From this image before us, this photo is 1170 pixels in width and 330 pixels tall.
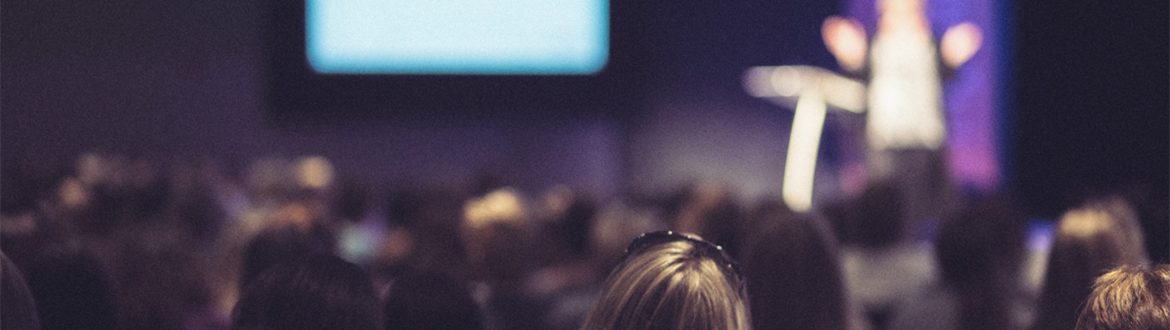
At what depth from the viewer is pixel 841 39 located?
27.9 feet

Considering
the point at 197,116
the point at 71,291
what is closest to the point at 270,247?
the point at 71,291

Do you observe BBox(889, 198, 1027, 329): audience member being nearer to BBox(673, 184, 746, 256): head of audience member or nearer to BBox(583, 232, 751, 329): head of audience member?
BBox(673, 184, 746, 256): head of audience member

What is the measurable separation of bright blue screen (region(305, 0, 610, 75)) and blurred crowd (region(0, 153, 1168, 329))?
386cm

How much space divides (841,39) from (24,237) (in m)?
6.72

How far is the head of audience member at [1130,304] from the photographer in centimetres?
146

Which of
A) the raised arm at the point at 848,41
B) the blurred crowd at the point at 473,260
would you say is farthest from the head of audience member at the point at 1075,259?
the raised arm at the point at 848,41

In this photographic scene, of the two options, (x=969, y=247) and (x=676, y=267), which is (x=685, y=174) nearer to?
(x=969, y=247)

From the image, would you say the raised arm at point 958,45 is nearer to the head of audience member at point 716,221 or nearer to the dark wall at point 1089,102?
the dark wall at point 1089,102

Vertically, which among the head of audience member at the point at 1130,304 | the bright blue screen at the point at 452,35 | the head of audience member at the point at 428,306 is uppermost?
the head of audience member at the point at 1130,304

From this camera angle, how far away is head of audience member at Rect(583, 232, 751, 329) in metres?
1.39

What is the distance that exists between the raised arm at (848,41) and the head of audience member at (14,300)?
6412 millimetres

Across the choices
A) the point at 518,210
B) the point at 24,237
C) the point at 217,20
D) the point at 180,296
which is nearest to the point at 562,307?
the point at 518,210

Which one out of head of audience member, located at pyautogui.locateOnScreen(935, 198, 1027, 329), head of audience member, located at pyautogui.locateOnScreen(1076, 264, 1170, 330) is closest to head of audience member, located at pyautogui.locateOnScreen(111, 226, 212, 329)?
head of audience member, located at pyautogui.locateOnScreen(935, 198, 1027, 329)

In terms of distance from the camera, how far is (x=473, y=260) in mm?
3248
